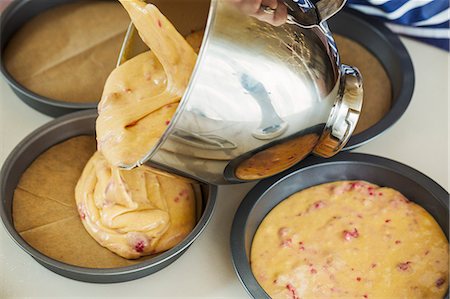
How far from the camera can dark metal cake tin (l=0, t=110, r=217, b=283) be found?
1.18m

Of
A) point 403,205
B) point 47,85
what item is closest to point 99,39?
point 47,85

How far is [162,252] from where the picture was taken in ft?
4.14

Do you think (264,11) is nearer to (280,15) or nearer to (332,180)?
(280,15)

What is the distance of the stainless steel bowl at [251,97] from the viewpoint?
0.97 metres

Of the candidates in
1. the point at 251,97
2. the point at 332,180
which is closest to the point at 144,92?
the point at 251,97

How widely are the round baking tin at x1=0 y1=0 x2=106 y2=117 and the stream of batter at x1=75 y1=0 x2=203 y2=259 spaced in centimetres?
14

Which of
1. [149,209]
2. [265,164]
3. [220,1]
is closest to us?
[220,1]

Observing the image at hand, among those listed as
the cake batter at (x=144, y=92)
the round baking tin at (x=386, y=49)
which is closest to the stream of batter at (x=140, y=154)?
the cake batter at (x=144, y=92)

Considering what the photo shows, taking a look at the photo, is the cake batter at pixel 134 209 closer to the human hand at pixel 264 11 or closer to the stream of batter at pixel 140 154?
the stream of batter at pixel 140 154

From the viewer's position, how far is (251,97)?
1.02 metres

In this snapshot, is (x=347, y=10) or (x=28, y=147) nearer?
(x=28, y=147)

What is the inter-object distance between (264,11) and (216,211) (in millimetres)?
446

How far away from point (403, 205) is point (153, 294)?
18.1 inches

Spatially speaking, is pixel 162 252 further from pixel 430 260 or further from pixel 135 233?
pixel 430 260
